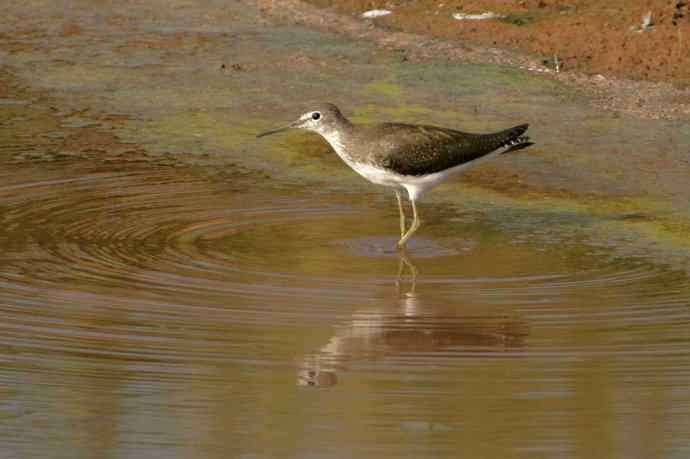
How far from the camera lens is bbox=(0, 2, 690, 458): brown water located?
26.0 feet

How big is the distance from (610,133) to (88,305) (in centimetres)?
629

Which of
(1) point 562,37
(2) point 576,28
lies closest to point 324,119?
(1) point 562,37

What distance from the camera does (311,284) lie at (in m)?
10.5

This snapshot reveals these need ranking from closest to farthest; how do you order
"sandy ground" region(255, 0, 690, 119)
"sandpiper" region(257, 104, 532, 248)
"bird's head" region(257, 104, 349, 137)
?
1. "sandpiper" region(257, 104, 532, 248)
2. "bird's head" region(257, 104, 349, 137)
3. "sandy ground" region(255, 0, 690, 119)

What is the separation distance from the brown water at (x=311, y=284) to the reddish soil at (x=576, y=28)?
109 cm

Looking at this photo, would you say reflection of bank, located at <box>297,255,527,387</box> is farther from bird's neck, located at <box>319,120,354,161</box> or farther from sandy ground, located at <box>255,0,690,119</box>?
sandy ground, located at <box>255,0,690,119</box>

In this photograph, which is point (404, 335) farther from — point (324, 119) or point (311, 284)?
point (324, 119)

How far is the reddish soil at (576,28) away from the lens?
55.2 ft

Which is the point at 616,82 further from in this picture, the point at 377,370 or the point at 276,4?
the point at 377,370

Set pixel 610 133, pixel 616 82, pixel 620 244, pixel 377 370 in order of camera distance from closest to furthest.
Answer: pixel 377 370 → pixel 620 244 → pixel 610 133 → pixel 616 82

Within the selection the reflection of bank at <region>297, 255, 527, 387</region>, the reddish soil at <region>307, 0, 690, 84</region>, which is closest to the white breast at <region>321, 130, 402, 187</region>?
the reflection of bank at <region>297, 255, 527, 387</region>

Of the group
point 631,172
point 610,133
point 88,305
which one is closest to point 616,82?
point 610,133

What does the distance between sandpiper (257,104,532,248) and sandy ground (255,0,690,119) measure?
335 centimetres

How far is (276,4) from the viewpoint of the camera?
→ 1914 cm
